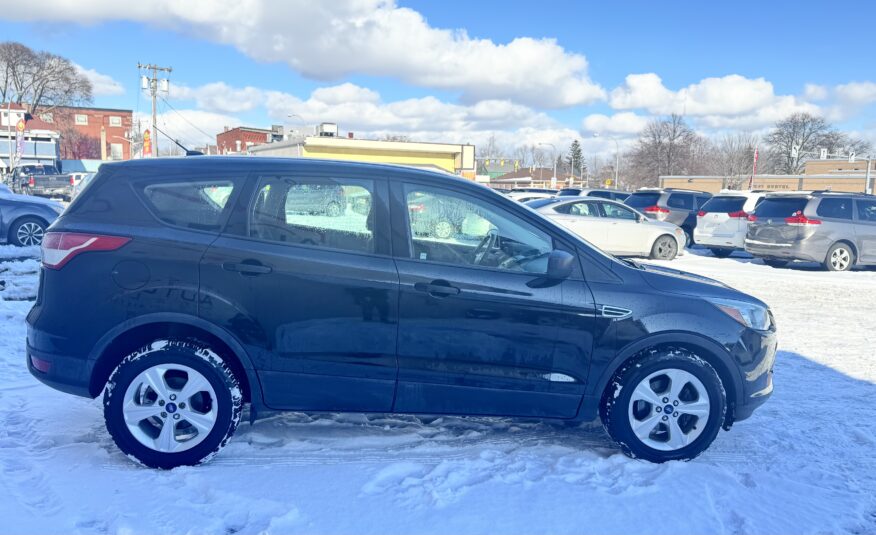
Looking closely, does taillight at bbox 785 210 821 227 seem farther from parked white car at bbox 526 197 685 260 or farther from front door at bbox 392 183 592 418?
front door at bbox 392 183 592 418

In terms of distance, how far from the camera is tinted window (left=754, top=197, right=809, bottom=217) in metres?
13.4

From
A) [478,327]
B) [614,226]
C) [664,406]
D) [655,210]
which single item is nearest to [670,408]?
[664,406]

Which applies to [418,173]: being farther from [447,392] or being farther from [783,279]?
[783,279]

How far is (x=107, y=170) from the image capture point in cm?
381

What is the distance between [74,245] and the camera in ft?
11.8

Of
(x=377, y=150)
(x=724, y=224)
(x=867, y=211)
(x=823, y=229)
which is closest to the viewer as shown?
(x=823, y=229)

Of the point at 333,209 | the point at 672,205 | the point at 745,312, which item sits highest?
the point at 672,205

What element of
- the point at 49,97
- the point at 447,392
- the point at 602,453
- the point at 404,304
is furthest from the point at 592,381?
the point at 49,97

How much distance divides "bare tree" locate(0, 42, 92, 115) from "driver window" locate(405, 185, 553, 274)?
77.8 metres

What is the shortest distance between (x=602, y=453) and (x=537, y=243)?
1.45m

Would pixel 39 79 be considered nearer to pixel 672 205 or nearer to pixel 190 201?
pixel 672 205

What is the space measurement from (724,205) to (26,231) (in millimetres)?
15891

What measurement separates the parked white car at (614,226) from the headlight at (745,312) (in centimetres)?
1007

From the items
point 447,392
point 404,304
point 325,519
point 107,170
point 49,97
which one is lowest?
point 325,519
